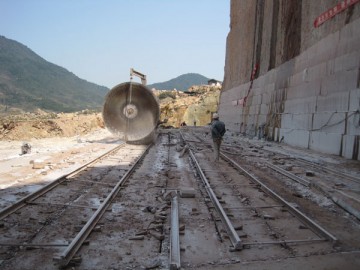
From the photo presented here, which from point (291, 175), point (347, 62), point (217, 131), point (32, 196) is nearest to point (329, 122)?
point (347, 62)

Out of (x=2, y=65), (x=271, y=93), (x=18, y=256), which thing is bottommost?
(x=18, y=256)

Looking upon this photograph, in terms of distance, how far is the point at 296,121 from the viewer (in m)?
17.3

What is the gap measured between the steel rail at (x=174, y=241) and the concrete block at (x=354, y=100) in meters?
8.79

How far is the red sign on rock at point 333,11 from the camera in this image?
42.7ft

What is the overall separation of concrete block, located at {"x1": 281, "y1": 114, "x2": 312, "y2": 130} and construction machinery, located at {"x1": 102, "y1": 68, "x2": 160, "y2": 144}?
698 centimetres

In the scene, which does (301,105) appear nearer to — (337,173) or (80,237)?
(337,173)

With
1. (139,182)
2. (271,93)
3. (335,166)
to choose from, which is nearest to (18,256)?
(139,182)

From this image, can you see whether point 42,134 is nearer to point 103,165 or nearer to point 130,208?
point 103,165

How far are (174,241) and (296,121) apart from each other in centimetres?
1431

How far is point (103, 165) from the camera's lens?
34.9 feet

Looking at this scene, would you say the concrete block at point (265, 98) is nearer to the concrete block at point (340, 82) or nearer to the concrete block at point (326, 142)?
the concrete block at point (326, 142)

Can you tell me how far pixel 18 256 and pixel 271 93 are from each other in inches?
802

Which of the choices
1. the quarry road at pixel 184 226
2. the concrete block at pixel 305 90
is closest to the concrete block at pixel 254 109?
the concrete block at pixel 305 90

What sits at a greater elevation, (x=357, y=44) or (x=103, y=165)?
(x=357, y=44)
